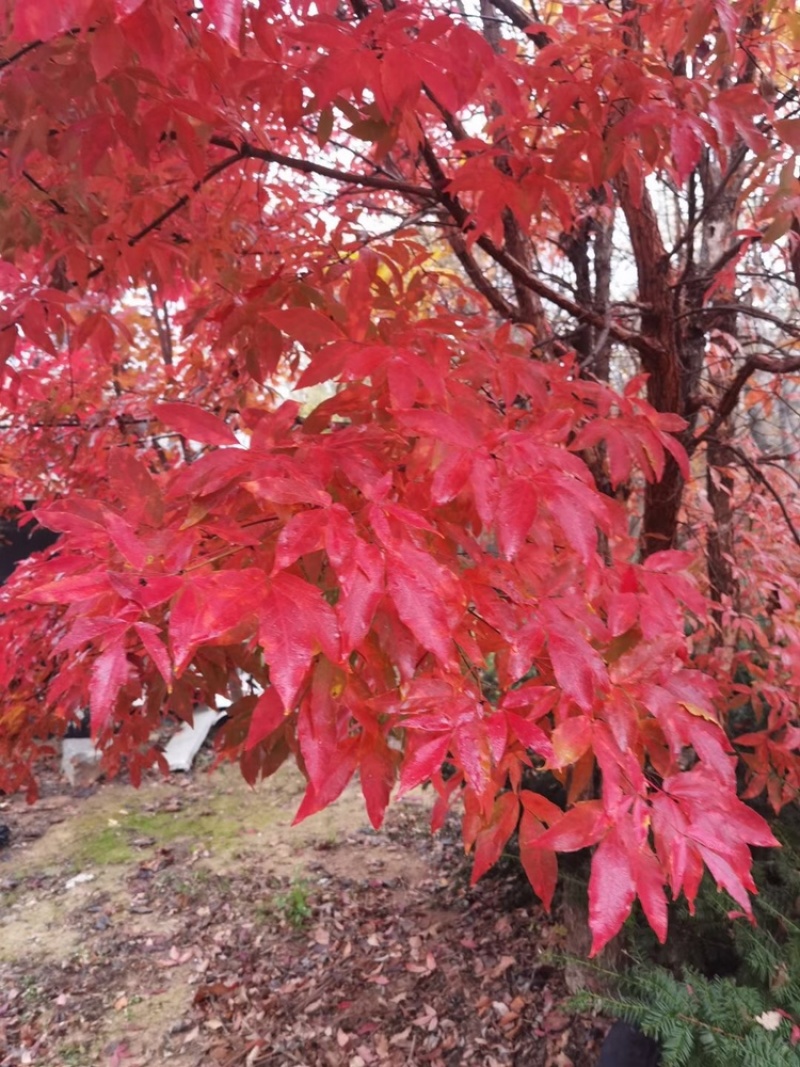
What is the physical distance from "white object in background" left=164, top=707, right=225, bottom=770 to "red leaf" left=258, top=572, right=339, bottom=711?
15.1 feet

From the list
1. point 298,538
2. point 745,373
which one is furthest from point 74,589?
point 745,373

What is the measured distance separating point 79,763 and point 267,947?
2410mm

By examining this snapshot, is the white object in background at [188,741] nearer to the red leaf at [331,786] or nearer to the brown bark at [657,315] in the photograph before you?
the brown bark at [657,315]

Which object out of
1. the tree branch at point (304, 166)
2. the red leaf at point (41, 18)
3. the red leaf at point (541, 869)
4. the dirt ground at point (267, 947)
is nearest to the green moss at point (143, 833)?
the dirt ground at point (267, 947)

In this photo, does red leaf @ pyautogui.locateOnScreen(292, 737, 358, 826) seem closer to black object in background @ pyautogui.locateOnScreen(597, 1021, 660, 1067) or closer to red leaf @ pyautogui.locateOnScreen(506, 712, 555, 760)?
red leaf @ pyautogui.locateOnScreen(506, 712, 555, 760)

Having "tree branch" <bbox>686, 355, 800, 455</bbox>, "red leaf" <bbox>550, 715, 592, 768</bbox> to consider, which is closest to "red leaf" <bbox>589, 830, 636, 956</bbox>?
"red leaf" <bbox>550, 715, 592, 768</bbox>

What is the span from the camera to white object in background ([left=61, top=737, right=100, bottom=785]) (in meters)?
5.35

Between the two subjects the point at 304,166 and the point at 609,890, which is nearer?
the point at 609,890

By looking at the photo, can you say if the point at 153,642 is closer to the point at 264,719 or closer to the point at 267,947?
the point at 264,719

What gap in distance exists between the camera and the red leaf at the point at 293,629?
2.91 ft

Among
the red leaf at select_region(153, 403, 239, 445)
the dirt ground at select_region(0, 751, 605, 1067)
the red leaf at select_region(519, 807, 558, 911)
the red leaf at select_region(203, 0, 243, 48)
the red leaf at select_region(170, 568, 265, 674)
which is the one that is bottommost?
the dirt ground at select_region(0, 751, 605, 1067)

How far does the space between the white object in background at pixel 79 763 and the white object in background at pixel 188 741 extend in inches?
19.7

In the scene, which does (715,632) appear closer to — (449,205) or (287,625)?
(449,205)

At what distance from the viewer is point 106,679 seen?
2.99ft
